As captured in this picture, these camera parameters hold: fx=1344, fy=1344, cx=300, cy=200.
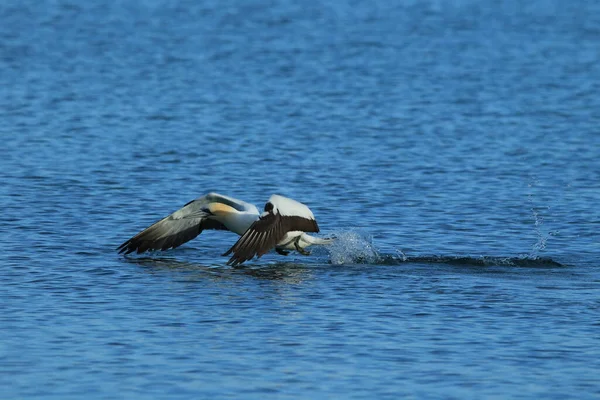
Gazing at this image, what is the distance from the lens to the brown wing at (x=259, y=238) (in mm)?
13453

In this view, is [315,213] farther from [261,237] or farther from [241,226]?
[261,237]

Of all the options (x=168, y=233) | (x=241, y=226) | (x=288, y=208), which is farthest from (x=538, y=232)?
(x=168, y=233)

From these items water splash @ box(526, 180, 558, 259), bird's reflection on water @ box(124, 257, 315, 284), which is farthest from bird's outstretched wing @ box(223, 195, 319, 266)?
water splash @ box(526, 180, 558, 259)

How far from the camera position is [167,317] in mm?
11859

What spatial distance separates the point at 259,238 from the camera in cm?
1353

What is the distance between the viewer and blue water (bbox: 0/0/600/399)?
34.4 feet

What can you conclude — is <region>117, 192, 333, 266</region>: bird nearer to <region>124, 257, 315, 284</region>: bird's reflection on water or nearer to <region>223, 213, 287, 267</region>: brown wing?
<region>223, 213, 287, 267</region>: brown wing

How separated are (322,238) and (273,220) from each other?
48.9 inches

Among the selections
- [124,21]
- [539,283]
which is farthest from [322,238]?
[124,21]

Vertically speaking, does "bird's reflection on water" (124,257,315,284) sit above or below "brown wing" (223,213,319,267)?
below

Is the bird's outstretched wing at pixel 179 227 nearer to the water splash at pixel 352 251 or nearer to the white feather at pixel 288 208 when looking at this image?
the white feather at pixel 288 208

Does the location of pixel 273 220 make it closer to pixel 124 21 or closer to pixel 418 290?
pixel 418 290

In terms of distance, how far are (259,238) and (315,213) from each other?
357cm

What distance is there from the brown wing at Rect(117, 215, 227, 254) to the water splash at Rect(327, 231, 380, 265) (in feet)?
4.05
